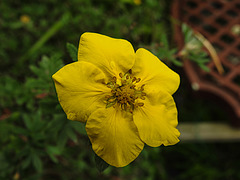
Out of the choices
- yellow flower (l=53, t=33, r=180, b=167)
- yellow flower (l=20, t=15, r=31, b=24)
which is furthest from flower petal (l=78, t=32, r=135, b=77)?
yellow flower (l=20, t=15, r=31, b=24)

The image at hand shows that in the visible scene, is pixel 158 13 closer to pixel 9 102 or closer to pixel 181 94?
pixel 181 94

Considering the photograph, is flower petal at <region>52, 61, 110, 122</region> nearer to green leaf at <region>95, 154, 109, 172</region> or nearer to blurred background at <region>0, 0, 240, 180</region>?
green leaf at <region>95, 154, 109, 172</region>

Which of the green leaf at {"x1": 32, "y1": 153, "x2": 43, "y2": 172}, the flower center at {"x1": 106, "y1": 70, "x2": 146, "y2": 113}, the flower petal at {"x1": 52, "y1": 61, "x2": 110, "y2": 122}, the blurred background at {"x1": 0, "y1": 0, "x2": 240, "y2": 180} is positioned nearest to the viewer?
the flower petal at {"x1": 52, "y1": 61, "x2": 110, "y2": 122}

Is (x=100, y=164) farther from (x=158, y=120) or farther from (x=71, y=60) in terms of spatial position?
(x=71, y=60)

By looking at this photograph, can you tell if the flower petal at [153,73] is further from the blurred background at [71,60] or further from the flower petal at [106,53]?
the blurred background at [71,60]

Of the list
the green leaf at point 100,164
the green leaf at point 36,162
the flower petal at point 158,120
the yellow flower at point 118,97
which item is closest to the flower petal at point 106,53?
the yellow flower at point 118,97

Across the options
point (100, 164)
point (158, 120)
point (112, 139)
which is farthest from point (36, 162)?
point (158, 120)

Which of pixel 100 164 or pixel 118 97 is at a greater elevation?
pixel 118 97

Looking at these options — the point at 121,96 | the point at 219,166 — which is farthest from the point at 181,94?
the point at 121,96
